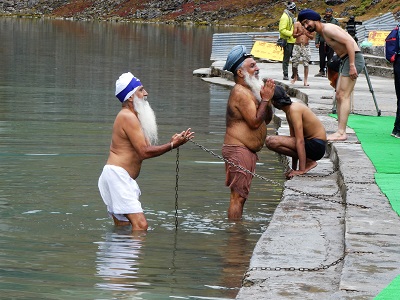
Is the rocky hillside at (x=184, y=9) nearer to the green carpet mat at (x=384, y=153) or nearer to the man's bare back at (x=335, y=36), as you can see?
the green carpet mat at (x=384, y=153)

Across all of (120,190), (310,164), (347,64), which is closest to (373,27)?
(347,64)

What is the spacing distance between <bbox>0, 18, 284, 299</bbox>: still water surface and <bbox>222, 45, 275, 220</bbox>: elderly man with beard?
49cm

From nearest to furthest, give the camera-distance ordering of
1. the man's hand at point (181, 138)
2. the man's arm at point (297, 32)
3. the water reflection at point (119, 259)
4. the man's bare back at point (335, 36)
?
the water reflection at point (119, 259), the man's hand at point (181, 138), the man's bare back at point (335, 36), the man's arm at point (297, 32)

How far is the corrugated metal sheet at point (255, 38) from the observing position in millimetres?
34688

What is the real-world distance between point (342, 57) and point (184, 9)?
9495 centimetres

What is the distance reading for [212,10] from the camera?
104m

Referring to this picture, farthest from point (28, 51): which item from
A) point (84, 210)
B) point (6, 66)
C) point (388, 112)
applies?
point (84, 210)

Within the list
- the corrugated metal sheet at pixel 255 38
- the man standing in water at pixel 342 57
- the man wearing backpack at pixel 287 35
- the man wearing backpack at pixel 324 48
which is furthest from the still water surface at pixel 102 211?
→ the corrugated metal sheet at pixel 255 38

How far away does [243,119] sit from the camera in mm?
10078

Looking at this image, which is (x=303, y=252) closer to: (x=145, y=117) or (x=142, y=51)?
(x=145, y=117)

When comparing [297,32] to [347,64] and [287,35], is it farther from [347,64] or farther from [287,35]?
[347,64]

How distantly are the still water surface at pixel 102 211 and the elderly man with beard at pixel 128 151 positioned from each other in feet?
0.94

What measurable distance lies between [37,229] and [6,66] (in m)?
22.5

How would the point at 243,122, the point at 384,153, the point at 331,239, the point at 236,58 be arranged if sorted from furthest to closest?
the point at 384,153
the point at 243,122
the point at 236,58
the point at 331,239
